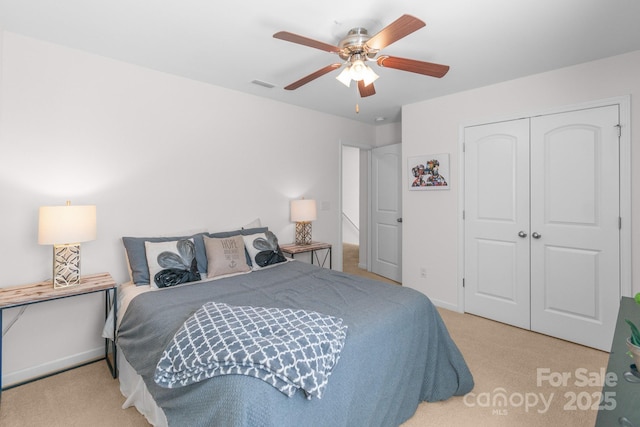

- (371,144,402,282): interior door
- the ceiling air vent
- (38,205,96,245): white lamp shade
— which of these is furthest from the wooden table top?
(371,144,402,282): interior door

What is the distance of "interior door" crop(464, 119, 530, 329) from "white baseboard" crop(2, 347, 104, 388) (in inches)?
144

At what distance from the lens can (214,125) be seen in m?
3.26

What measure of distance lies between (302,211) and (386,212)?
1665 millimetres

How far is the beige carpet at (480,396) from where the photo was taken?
74.2 inches

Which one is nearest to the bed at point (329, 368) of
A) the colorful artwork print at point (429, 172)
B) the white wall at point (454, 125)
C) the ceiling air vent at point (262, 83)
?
the white wall at point (454, 125)

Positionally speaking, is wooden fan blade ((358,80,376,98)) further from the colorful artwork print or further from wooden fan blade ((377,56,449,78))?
Answer: the colorful artwork print

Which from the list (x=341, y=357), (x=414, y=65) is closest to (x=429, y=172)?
(x=414, y=65)

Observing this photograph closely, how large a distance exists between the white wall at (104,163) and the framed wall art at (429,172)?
173 centimetres

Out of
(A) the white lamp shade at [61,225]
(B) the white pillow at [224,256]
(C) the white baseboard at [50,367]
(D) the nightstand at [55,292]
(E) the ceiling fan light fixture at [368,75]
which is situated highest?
(E) the ceiling fan light fixture at [368,75]

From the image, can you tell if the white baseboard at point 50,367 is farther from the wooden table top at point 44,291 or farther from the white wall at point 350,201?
the white wall at point 350,201

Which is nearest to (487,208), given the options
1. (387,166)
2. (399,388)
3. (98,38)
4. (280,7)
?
(387,166)

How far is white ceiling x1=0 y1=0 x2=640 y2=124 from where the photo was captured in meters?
1.91

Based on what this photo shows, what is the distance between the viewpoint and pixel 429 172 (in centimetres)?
375

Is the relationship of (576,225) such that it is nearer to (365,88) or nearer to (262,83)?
(365,88)
